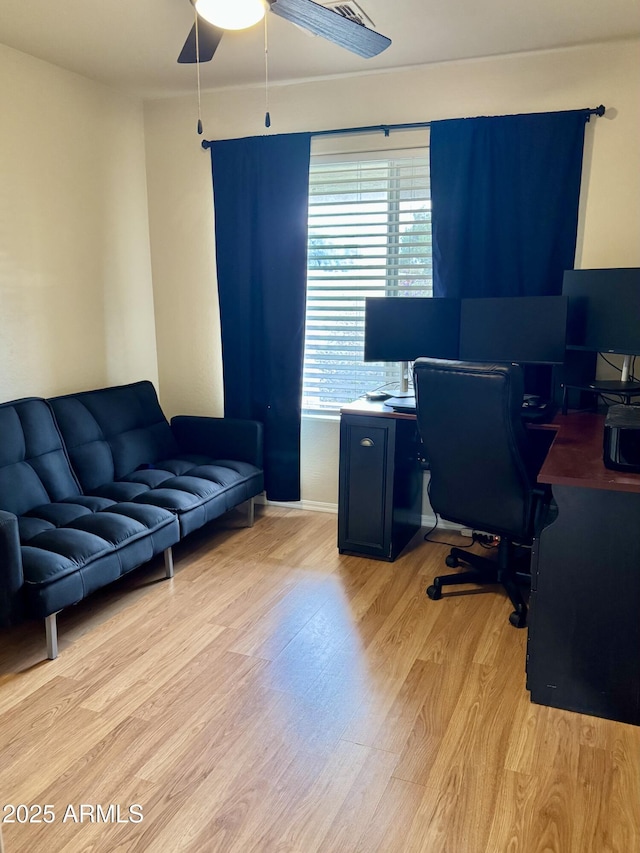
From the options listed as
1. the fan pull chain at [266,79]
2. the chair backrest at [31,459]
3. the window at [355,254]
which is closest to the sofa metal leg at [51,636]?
the chair backrest at [31,459]

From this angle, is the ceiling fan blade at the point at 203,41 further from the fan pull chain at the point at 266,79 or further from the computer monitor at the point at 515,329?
the computer monitor at the point at 515,329

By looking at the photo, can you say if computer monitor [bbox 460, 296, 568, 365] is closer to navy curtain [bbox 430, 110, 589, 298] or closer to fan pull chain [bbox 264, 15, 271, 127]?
navy curtain [bbox 430, 110, 589, 298]

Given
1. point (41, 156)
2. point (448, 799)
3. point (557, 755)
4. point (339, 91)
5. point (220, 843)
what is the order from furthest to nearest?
point (339, 91) < point (41, 156) < point (557, 755) < point (448, 799) < point (220, 843)

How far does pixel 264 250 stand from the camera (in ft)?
12.4

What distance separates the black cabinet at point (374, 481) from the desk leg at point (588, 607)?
3.80ft

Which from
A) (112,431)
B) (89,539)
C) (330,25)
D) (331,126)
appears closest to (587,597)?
(89,539)

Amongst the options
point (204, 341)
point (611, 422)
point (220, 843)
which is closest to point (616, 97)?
point (611, 422)

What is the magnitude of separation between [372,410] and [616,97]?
1880mm

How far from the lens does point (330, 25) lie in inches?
85.1

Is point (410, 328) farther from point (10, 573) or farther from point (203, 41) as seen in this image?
point (10, 573)

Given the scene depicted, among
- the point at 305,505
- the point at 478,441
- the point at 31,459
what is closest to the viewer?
the point at 478,441

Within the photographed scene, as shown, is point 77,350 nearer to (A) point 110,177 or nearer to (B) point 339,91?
(A) point 110,177

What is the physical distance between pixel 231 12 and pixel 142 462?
7.58 ft

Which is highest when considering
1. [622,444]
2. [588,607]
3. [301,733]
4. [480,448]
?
[622,444]
